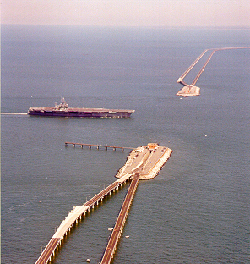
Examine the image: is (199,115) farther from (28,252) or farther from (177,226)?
(28,252)

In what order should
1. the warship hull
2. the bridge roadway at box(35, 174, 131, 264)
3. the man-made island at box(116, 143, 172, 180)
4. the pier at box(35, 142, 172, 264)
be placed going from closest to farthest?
the bridge roadway at box(35, 174, 131, 264) < the pier at box(35, 142, 172, 264) < the man-made island at box(116, 143, 172, 180) < the warship hull

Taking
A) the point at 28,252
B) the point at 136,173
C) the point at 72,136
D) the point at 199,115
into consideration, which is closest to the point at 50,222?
the point at 28,252

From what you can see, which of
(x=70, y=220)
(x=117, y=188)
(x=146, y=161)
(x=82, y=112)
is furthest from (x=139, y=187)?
(x=82, y=112)

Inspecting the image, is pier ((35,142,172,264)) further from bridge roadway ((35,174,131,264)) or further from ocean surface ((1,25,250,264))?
ocean surface ((1,25,250,264))

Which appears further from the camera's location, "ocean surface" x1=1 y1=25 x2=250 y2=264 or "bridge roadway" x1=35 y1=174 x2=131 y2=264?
"ocean surface" x1=1 y1=25 x2=250 y2=264

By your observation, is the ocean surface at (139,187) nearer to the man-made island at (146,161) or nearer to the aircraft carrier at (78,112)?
the man-made island at (146,161)

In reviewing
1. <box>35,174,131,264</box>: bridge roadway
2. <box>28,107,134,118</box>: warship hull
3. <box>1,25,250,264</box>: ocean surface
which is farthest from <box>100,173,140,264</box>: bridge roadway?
<box>28,107,134,118</box>: warship hull

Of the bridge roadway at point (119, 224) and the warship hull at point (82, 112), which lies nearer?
the bridge roadway at point (119, 224)

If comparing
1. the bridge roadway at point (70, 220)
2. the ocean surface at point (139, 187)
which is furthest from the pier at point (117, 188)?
the ocean surface at point (139, 187)

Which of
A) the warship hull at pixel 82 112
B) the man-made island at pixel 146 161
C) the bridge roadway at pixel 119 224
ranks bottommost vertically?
the bridge roadway at pixel 119 224
